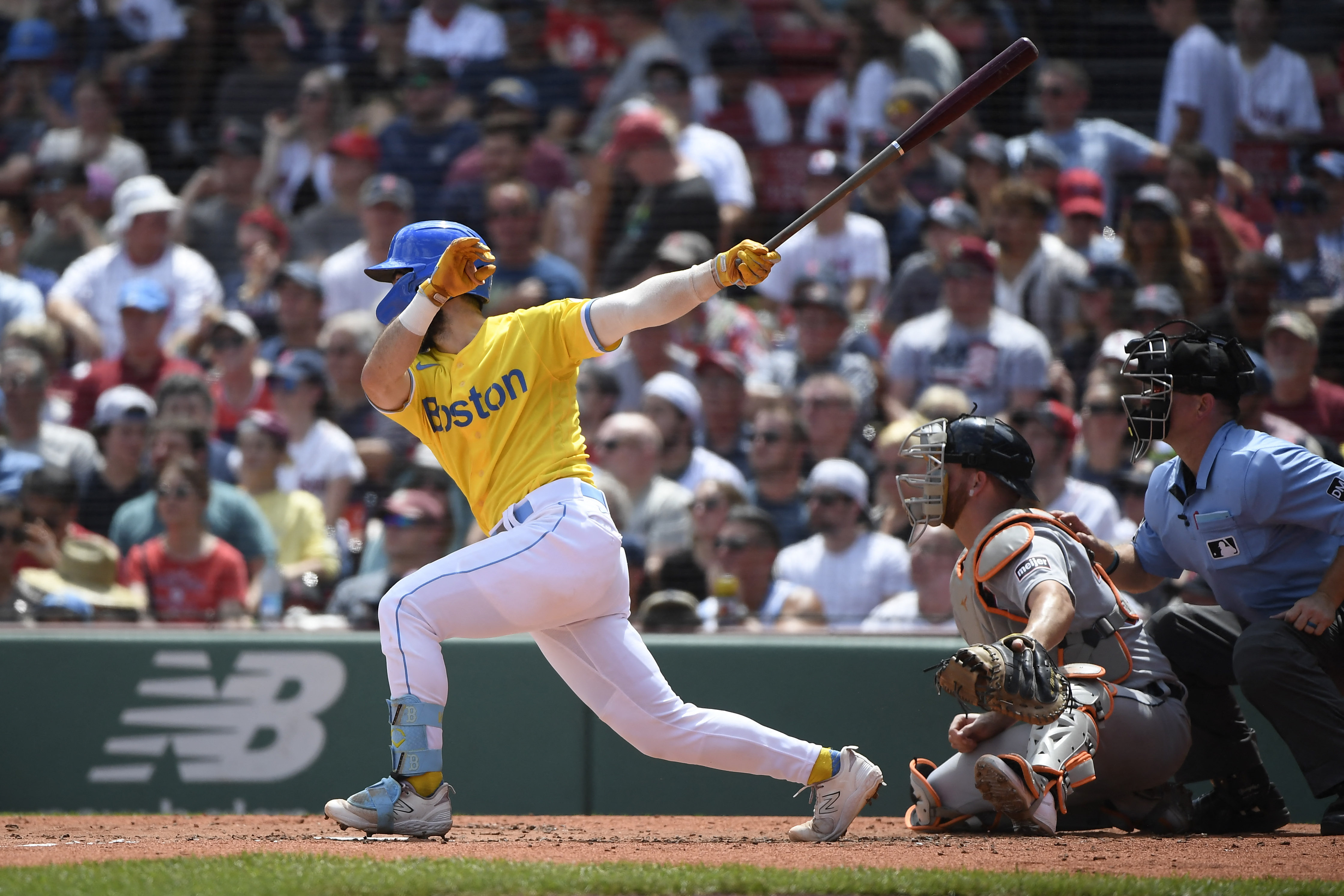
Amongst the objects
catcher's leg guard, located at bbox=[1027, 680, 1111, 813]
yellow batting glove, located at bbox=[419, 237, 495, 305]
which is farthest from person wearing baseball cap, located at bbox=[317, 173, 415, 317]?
catcher's leg guard, located at bbox=[1027, 680, 1111, 813]

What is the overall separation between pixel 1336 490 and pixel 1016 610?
→ 0.99 meters

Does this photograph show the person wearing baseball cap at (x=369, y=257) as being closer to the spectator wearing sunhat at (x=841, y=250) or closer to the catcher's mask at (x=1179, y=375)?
the spectator wearing sunhat at (x=841, y=250)

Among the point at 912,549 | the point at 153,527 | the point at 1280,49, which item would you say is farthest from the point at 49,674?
the point at 1280,49

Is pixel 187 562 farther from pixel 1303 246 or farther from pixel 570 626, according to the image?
pixel 1303 246

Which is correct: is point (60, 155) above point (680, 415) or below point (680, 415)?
above

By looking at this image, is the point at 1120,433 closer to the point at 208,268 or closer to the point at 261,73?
the point at 208,268

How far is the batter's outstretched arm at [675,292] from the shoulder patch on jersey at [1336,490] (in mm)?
1753

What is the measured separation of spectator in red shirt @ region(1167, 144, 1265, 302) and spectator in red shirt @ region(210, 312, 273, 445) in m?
4.94

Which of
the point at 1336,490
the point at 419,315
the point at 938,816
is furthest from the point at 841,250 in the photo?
the point at 419,315

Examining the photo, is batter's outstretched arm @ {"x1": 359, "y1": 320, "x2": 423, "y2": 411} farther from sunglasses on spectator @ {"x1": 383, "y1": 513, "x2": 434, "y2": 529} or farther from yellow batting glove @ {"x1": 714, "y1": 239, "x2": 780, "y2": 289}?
sunglasses on spectator @ {"x1": 383, "y1": 513, "x2": 434, "y2": 529}

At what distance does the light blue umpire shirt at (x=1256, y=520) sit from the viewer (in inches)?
171

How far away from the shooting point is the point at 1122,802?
4.56 m

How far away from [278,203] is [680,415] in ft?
14.1

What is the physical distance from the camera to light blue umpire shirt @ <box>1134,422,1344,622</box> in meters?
4.33
